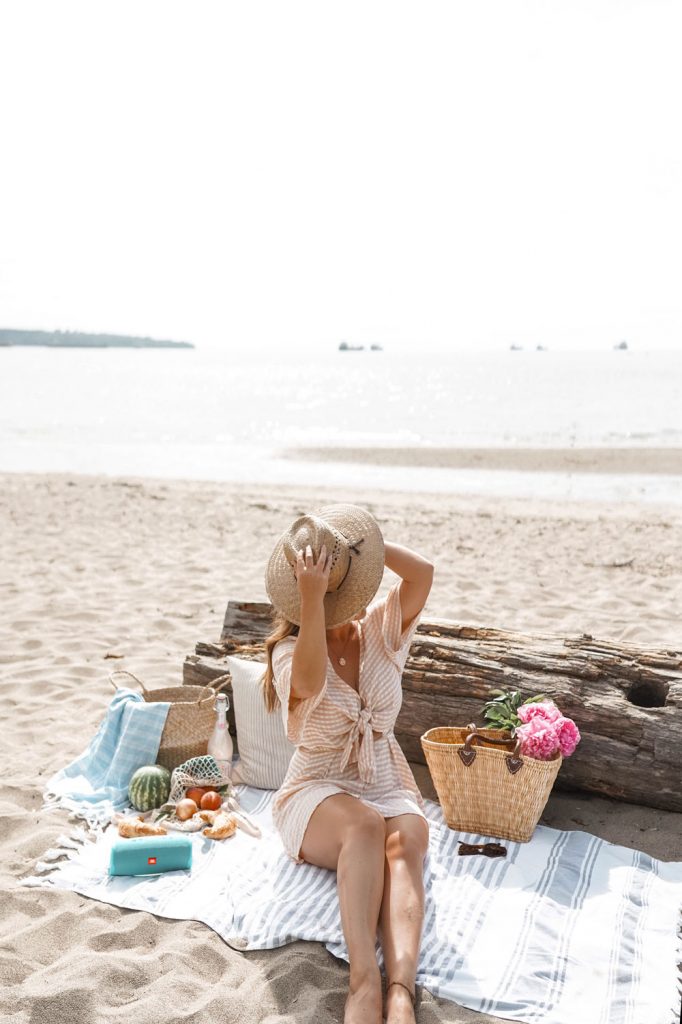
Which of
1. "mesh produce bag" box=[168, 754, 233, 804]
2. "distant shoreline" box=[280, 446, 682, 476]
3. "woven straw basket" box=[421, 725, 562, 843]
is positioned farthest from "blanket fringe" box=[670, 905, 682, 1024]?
"distant shoreline" box=[280, 446, 682, 476]

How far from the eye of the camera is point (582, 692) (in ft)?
14.3

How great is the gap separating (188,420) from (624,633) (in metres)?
30.6

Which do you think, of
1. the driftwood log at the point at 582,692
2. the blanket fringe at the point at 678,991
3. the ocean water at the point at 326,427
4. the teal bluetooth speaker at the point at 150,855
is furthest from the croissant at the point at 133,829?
the ocean water at the point at 326,427

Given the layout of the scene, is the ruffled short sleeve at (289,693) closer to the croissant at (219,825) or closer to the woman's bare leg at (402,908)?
the woman's bare leg at (402,908)

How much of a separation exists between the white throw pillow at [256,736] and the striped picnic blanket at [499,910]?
0.49m

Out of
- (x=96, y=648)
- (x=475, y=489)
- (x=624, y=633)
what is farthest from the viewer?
(x=475, y=489)

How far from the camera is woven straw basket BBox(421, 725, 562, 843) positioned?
393cm

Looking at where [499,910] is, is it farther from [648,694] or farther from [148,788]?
[148,788]

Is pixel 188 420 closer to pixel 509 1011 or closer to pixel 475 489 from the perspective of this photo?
pixel 475 489

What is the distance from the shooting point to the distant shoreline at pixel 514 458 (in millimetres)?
21125

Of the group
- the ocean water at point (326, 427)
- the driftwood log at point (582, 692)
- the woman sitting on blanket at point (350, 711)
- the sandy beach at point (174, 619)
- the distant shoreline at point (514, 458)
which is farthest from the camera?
the distant shoreline at point (514, 458)

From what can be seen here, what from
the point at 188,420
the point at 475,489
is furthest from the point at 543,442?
the point at 188,420

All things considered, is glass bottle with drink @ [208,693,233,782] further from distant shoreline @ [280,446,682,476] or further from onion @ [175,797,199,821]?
distant shoreline @ [280,446,682,476]

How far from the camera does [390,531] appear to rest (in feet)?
37.1
